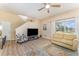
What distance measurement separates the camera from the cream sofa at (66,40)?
186 centimetres

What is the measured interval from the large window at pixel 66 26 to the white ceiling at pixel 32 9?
0.23 metres

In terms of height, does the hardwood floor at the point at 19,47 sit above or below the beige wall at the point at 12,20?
below

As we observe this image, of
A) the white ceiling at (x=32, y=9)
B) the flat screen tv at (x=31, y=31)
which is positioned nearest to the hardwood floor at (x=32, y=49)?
the flat screen tv at (x=31, y=31)

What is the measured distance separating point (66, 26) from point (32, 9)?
81 centimetres

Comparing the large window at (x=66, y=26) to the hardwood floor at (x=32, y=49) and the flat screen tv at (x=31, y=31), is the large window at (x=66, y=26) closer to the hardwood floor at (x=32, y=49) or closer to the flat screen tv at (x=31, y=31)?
the hardwood floor at (x=32, y=49)

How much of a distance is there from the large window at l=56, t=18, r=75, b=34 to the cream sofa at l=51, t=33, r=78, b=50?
90 millimetres

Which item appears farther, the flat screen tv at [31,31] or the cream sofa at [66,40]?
the flat screen tv at [31,31]

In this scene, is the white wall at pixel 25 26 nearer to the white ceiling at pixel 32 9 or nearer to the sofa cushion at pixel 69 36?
the white ceiling at pixel 32 9

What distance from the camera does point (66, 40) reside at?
196 cm

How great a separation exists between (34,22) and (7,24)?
0.59m

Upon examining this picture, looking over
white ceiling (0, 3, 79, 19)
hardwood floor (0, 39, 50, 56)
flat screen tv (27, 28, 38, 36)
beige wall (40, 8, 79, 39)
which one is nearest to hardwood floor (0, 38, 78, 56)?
hardwood floor (0, 39, 50, 56)

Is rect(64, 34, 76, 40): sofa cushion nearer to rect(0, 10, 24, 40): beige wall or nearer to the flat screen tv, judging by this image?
the flat screen tv

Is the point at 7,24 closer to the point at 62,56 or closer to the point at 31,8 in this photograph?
the point at 31,8

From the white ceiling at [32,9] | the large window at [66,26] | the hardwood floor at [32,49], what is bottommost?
the hardwood floor at [32,49]
